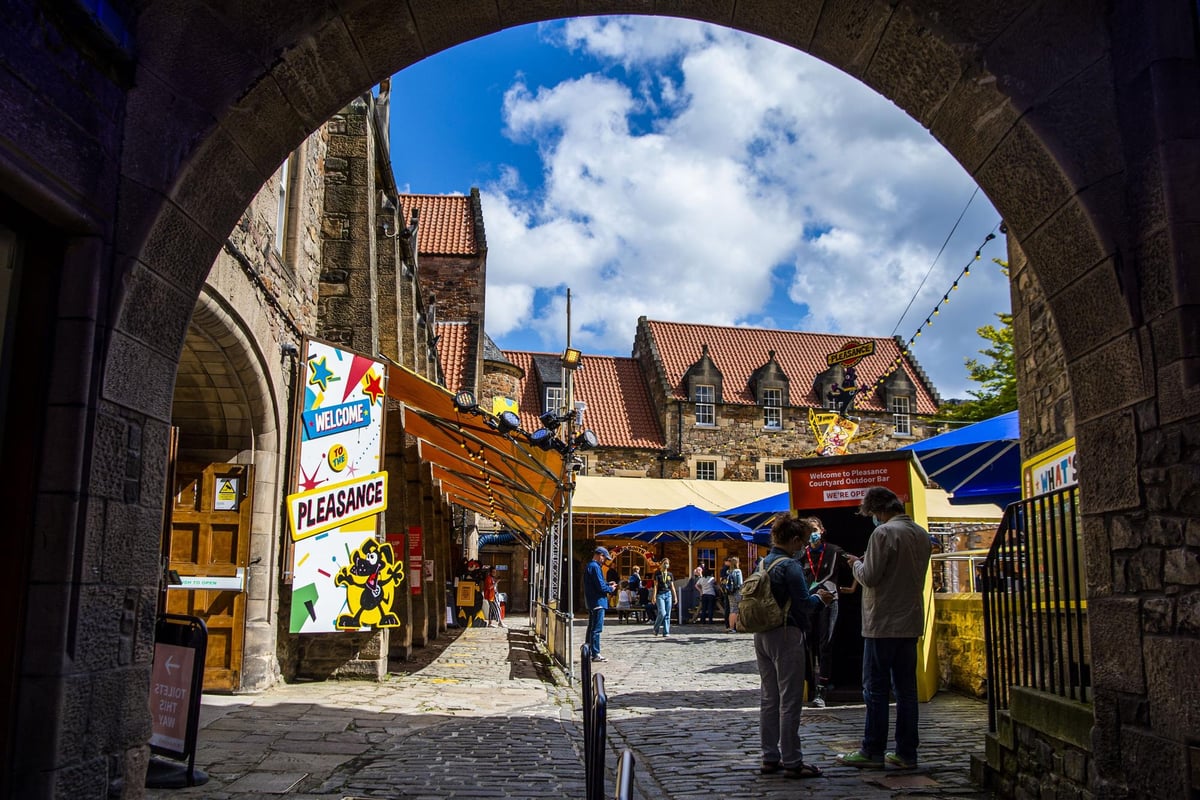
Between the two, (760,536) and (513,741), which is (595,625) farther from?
(760,536)

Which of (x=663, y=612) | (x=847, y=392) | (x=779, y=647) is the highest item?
(x=847, y=392)

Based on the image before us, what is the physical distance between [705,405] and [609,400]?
3.64m

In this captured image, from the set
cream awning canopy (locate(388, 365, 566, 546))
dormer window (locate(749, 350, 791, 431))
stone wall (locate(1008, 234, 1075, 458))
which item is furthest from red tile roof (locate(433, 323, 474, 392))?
stone wall (locate(1008, 234, 1075, 458))

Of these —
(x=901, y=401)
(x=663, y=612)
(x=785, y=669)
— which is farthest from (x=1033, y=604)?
(x=901, y=401)

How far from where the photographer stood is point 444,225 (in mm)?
32438

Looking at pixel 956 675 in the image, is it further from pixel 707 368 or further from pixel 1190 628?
pixel 707 368

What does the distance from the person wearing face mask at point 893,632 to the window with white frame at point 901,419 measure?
33378mm

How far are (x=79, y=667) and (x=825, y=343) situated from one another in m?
39.4

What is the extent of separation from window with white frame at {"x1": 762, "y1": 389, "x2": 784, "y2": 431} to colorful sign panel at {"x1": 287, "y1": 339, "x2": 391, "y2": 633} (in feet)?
92.2

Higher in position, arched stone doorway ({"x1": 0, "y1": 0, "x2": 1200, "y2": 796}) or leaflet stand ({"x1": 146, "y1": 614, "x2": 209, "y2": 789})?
arched stone doorway ({"x1": 0, "y1": 0, "x2": 1200, "y2": 796})

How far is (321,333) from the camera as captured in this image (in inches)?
437

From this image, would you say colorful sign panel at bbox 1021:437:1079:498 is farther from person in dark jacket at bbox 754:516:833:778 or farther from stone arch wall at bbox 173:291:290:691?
stone arch wall at bbox 173:291:290:691

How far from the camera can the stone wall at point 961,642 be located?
9008mm

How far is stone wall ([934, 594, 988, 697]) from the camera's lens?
29.6 feet
